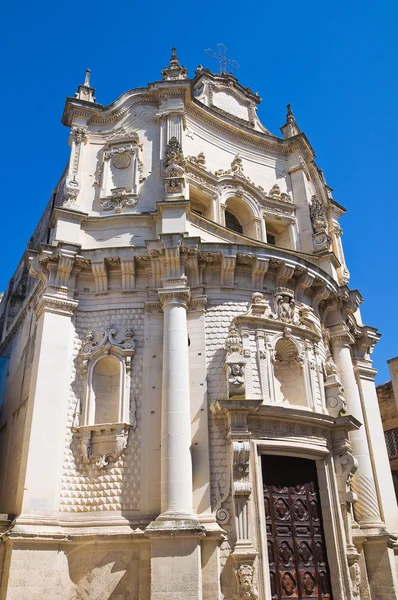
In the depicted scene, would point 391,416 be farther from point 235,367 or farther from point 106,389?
point 106,389

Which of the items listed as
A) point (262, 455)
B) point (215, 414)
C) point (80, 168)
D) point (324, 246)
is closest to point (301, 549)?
point (262, 455)

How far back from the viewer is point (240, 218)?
1845cm

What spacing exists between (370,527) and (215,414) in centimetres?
569

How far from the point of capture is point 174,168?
15.5 metres

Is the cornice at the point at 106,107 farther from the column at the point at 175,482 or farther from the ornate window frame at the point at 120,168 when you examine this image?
the column at the point at 175,482

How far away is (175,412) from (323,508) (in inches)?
177

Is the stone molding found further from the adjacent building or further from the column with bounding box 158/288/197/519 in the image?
the adjacent building

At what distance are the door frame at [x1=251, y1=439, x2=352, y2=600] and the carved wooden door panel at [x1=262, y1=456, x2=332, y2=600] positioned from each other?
15cm

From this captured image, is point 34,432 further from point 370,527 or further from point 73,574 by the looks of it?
point 370,527

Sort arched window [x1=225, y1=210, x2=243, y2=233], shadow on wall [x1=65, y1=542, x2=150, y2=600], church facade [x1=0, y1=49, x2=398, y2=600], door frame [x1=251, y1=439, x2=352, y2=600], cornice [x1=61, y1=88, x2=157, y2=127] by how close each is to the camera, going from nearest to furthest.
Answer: shadow on wall [x1=65, y1=542, x2=150, y2=600]
church facade [x1=0, y1=49, x2=398, y2=600]
door frame [x1=251, y1=439, x2=352, y2=600]
cornice [x1=61, y1=88, x2=157, y2=127]
arched window [x1=225, y1=210, x2=243, y2=233]

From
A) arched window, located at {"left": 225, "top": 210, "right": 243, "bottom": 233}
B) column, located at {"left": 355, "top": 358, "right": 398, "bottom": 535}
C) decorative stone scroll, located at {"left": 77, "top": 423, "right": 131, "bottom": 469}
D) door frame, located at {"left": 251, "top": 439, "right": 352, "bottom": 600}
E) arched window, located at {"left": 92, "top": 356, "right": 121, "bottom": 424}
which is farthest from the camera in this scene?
arched window, located at {"left": 225, "top": 210, "right": 243, "bottom": 233}

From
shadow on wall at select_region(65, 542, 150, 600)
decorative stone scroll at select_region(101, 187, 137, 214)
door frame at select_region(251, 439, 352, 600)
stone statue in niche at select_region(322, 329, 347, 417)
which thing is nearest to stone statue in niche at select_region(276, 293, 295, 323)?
stone statue in niche at select_region(322, 329, 347, 417)

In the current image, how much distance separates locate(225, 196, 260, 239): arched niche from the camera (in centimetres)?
1791

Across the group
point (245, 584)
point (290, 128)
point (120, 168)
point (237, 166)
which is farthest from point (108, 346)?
point (290, 128)
